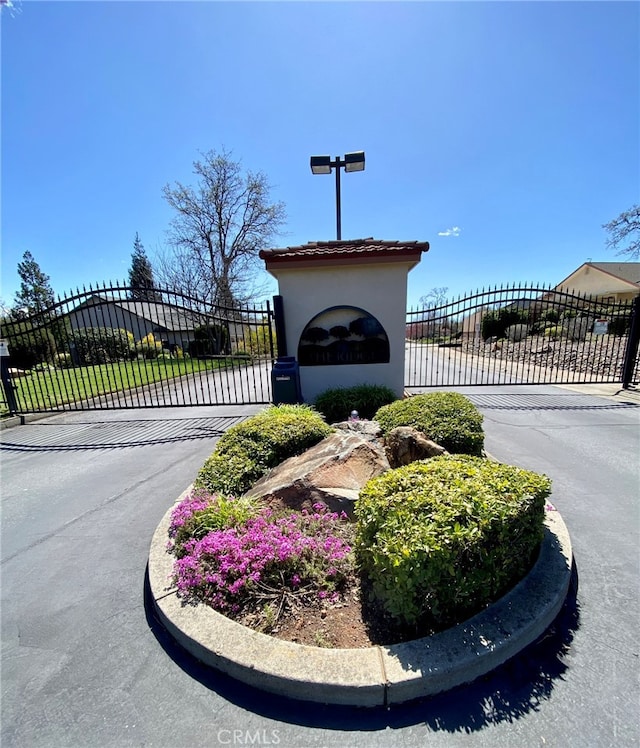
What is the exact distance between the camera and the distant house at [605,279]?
26.9 m

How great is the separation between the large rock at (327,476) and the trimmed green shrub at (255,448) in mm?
182

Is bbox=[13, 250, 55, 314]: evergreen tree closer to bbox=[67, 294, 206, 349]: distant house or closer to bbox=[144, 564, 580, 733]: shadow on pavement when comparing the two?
bbox=[67, 294, 206, 349]: distant house

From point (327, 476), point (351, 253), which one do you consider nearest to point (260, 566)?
point (327, 476)

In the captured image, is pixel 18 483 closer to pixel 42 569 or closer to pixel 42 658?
pixel 42 569

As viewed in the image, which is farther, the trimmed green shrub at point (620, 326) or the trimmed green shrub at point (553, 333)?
the trimmed green shrub at point (553, 333)

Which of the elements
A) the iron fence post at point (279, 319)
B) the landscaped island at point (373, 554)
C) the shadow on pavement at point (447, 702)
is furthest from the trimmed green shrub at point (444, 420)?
the iron fence post at point (279, 319)

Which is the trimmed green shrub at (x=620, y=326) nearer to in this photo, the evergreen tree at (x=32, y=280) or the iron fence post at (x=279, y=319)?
the iron fence post at (x=279, y=319)

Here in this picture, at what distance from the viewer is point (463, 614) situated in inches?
74.4

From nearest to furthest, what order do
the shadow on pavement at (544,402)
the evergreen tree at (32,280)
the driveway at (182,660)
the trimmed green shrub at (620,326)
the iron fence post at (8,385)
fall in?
the driveway at (182,660)
the iron fence post at (8,385)
the shadow on pavement at (544,402)
the trimmed green shrub at (620,326)
the evergreen tree at (32,280)

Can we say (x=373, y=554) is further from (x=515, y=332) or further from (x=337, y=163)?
(x=515, y=332)

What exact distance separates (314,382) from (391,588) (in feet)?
16.4

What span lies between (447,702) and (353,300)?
5668 millimetres

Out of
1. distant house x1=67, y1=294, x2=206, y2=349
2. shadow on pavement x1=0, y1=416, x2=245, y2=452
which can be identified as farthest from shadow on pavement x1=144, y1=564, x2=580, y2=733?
distant house x1=67, y1=294, x2=206, y2=349

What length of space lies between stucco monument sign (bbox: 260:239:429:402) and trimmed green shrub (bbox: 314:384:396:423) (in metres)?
0.77
